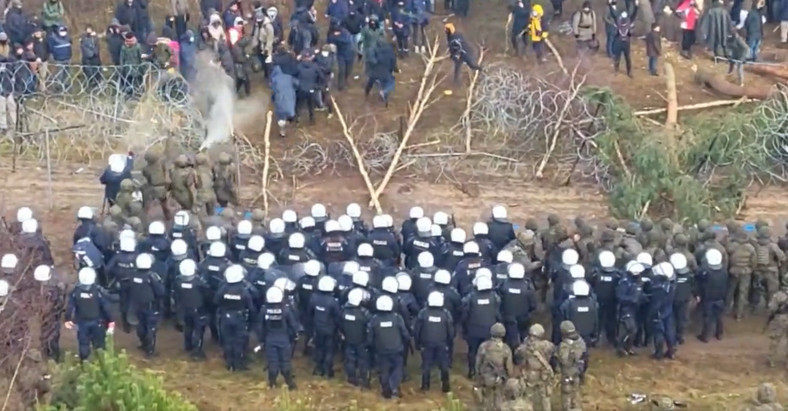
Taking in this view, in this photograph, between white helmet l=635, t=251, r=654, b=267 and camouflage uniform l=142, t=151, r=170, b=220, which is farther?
camouflage uniform l=142, t=151, r=170, b=220

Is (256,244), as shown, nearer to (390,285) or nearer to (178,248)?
(178,248)

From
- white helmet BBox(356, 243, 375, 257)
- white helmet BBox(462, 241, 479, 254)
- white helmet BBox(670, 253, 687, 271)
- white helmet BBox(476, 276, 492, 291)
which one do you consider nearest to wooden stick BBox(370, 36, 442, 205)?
white helmet BBox(356, 243, 375, 257)

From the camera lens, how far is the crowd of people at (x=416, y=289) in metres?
16.3

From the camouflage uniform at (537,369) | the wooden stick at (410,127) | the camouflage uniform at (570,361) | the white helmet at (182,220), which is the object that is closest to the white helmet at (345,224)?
the white helmet at (182,220)

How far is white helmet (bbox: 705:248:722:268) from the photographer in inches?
687

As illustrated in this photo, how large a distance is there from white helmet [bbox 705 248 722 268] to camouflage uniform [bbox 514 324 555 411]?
9.59 feet

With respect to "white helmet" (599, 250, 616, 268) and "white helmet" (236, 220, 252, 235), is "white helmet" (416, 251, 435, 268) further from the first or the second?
"white helmet" (236, 220, 252, 235)

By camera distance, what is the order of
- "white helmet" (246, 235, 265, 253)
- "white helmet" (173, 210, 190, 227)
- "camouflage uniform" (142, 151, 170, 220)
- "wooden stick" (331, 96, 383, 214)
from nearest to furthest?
1. "white helmet" (246, 235, 265, 253)
2. "white helmet" (173, 210, 190, 227)
3. "camouflage uniform" (142, 151, 170, 220)
4. "wooden stick" (331, 96, 383, 214)

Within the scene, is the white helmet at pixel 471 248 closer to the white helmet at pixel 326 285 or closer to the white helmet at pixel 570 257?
the white helmet at pixel 570 257

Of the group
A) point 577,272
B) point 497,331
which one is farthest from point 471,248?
point 497,331

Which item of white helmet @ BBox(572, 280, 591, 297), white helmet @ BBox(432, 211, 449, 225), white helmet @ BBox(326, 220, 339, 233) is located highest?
white helmet @ BBox(326, 220, 339, 233)

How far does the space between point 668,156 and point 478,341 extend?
586cm

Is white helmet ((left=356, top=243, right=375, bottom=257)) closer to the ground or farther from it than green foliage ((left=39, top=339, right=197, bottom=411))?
farther from it

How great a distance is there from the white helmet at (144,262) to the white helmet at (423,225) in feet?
11.7
